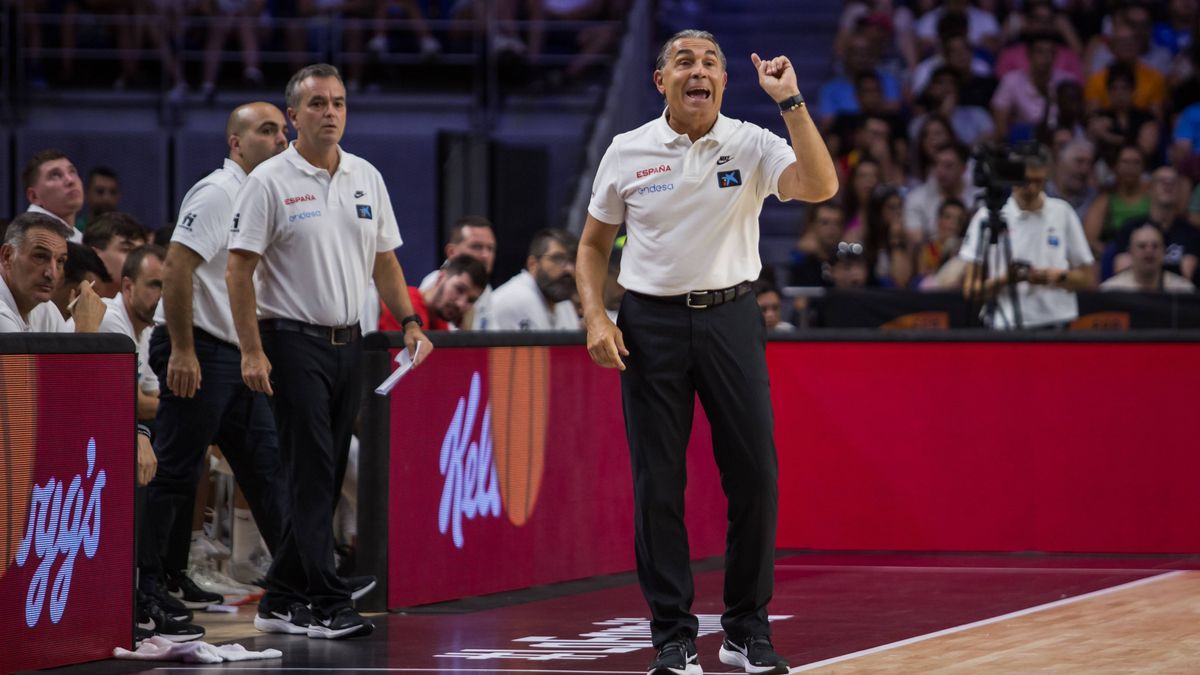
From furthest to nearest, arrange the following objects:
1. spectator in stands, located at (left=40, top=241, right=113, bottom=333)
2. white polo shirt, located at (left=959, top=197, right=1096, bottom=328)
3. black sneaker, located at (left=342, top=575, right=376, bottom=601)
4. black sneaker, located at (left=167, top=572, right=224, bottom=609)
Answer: white polo shirt, located at (left=959, top=197, right=1096, bottom=328)
black sneaker, located at (left=167, top=572, right=224, bottom=609)
black sneaker, located at (left=342, top=575, right=376, bottom=601)
spectator in stands, located at (left=40, top=241, right=113, bottom=333)

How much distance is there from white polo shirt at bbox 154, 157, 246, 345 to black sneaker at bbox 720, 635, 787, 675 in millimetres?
2463

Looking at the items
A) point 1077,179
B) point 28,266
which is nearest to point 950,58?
point 1077,179

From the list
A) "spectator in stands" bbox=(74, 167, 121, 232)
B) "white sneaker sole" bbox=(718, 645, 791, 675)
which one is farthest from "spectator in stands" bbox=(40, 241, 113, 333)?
"spectator in stands" bbox=(74, 167, 121, 232)

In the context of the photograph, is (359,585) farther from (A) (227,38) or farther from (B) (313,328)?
(A) (227,38)

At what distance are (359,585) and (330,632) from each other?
0.66 m

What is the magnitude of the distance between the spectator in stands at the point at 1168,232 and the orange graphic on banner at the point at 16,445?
27.0ft

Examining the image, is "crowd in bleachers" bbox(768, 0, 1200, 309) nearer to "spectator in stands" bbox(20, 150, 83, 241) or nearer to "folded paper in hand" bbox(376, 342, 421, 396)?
"spectator in stands" bbox(20, 150, 83, 241)

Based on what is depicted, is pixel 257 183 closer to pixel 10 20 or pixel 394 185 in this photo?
pixel 394 185

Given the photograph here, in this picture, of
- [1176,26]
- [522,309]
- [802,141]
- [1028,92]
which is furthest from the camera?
[1176,26]

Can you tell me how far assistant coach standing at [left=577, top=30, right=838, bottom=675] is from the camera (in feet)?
20.6

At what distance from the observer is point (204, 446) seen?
25.0 ft

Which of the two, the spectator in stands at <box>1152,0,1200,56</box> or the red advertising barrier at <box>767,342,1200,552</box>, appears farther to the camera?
the spectator in stands at <box>1152,0,1200,56</box>

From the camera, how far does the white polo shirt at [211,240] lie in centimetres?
755

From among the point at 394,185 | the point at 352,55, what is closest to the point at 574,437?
the point at 394,185
